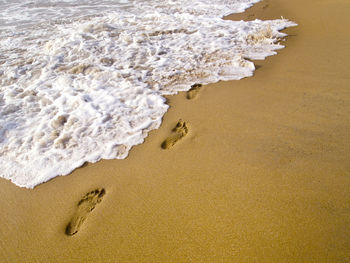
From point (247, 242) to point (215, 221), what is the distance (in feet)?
0.83

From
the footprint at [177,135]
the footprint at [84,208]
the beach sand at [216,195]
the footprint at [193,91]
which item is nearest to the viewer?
the beach sand at [216,195]

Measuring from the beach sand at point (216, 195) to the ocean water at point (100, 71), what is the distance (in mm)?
302

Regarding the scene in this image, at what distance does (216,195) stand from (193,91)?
5.87ft

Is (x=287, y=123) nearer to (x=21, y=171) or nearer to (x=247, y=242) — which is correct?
(x=247, y=242)

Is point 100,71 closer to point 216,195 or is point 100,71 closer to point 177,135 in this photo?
point 177,135

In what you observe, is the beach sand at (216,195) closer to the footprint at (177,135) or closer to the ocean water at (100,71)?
the footprint at (177,135)

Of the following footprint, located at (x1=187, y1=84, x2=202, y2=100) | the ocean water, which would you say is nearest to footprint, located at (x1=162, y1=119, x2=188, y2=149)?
the ocean water

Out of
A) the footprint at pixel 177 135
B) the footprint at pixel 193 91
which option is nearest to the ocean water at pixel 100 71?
the footprint at pixel 193 91

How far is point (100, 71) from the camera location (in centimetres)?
403

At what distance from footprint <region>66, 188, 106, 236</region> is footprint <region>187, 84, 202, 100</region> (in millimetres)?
1705

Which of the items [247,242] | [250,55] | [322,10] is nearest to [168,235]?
[247,242]

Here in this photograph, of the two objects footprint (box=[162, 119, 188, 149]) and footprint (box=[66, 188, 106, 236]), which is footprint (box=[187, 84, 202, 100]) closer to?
footprint (box=[162, 119, 188, 149])

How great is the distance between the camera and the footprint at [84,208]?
188 centimetres

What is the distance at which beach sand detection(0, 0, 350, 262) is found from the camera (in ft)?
5.33
